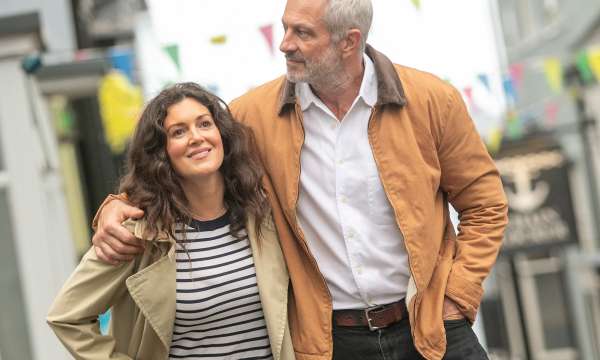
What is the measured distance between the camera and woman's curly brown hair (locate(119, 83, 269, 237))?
3.59m

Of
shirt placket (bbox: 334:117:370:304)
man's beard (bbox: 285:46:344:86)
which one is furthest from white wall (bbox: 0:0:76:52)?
shirt placket (bbox: 334:117:370:304)

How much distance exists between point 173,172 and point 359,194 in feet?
1.89

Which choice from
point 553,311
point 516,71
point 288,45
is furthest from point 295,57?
point 553,311

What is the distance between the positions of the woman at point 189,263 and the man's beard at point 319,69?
0.25 meters

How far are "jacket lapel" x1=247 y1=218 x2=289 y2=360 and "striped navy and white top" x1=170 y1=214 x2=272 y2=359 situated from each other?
0.09 feet

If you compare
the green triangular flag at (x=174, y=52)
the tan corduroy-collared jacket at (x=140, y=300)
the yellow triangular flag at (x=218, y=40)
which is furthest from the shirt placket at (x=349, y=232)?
the yellow triangular flag at (x=218, y=40)

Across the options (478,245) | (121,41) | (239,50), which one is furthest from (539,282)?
(478,245)

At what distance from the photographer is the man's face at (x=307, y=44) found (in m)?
3.73

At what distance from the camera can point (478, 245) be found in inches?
156

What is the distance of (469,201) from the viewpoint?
4008 millimetres

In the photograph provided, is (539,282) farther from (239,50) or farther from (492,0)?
(239,50)

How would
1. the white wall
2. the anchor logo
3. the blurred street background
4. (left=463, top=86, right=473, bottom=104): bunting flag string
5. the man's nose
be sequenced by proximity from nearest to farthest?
the man's nose < the blurred street background < (left=463, top=86, right=473, bottom=104): bunting flag string < the white wall < the anchor logo

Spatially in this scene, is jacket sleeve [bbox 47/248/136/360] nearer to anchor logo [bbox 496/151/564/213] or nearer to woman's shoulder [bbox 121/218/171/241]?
woman's shoulder [bbox 121/218/171/241]

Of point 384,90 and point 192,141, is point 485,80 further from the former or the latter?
point 192,141
